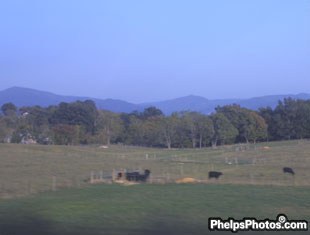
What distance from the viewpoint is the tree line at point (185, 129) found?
11306 cm

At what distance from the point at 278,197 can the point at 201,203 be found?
440 centimetres

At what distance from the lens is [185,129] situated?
115188mm

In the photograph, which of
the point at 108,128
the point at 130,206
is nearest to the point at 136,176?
the point at 130,206

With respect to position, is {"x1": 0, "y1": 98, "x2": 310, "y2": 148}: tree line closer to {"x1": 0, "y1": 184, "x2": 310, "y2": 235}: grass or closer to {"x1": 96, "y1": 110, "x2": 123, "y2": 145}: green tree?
{"x1": 96, "y1": 110, "x2": 123, "y2": 145}: green tree

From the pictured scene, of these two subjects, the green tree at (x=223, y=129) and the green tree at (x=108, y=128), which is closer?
the green tree at (x=223, y=129)

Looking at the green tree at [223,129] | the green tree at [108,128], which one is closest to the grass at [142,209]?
the green tree at [223,129]

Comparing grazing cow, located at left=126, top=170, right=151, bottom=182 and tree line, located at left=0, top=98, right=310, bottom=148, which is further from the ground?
tree line, located at left=0, top=98, right=310, bottom=148

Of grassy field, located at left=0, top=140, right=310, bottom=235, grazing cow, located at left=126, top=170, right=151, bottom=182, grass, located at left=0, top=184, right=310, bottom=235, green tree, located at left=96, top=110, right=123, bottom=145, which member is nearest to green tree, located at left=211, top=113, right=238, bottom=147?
green tree, located at left=96, top=110, right=123, bottom=145

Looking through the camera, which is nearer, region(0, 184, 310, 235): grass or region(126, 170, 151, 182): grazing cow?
region(0, 184, 310, 235): grass

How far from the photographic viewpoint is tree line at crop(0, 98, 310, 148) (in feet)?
371

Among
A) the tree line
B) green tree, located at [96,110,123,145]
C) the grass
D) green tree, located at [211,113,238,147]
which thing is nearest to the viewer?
the grass

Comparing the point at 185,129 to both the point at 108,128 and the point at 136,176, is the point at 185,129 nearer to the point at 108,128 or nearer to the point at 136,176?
the point at 108,128

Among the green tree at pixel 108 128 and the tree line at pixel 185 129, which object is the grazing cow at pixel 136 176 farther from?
the green tree at pixel 108 128

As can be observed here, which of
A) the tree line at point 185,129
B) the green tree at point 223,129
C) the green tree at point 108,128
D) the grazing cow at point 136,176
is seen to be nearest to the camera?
the grazing cow at point 136,176
